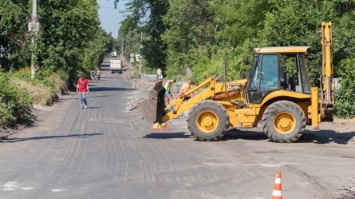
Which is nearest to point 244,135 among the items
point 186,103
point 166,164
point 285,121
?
point 186,103

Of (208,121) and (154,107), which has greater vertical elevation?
(154,107)

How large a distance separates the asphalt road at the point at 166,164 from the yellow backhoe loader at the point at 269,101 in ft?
1.82

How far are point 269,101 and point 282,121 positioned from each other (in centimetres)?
84

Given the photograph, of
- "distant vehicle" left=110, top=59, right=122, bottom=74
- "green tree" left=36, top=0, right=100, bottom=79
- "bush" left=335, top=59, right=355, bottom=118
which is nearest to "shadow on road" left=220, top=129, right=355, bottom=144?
"bush" left=335, top=59, right=355, bottom=118

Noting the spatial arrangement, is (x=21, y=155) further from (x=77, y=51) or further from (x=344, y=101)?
(x=77, y=51)

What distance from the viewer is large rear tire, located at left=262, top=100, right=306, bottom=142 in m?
18.8

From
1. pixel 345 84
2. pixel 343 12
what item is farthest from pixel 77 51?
pixel 345 84

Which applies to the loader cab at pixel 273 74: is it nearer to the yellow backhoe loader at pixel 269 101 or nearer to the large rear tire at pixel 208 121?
the yellow backhoe loader at pixel 269 101

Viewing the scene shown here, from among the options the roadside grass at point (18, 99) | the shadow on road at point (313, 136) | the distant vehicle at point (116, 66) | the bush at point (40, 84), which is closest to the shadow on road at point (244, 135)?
the shadow on road at point (313, 136)

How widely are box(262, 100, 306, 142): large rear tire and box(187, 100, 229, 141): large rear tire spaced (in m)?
1.26

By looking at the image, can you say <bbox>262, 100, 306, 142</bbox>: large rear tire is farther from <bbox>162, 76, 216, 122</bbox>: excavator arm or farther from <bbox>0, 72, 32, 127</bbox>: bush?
<bbox>0, 72, 32, 127</bbox>: bush

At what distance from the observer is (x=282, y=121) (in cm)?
1894

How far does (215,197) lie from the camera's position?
1077 centimetres

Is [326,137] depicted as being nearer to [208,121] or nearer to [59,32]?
[208,121]
